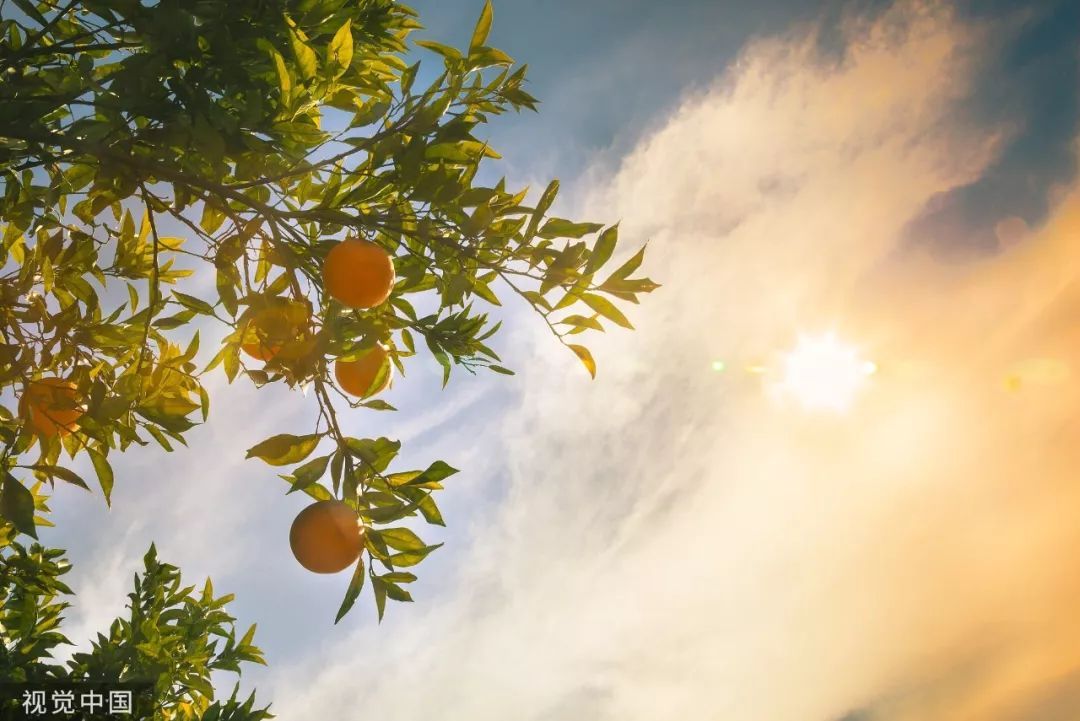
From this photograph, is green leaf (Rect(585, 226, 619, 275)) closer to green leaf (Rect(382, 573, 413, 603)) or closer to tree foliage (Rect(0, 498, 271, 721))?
green leaf (Rect(382, 573, 413, 603))

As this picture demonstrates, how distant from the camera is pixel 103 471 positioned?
98.1 inches

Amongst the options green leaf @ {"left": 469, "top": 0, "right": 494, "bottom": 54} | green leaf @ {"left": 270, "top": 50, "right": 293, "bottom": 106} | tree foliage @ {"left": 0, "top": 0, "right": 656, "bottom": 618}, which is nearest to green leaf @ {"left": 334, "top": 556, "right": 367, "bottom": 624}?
tree foliage @ {"left": 0, "top": 0, "right": 656, "bottom": 618}

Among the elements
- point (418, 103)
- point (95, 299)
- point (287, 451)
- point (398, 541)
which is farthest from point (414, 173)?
point (95, 299)

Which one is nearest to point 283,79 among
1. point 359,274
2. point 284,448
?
point 359,274

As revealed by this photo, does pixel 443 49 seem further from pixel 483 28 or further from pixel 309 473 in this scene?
pixel 309 473

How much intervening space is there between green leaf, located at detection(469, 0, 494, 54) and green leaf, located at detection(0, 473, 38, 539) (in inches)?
75.7

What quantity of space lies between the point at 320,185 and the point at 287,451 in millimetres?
1217

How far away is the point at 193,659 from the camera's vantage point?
13.3 feet

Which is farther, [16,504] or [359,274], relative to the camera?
[359,274]

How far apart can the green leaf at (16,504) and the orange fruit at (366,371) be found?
0.96 meters

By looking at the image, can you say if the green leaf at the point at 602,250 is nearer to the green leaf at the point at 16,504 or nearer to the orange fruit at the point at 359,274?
the orange fruit at the point at 359,274

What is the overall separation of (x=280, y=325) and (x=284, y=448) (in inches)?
16.8

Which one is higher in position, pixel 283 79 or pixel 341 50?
pixel 341 50

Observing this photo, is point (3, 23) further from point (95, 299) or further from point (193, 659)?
point (193, 659)
